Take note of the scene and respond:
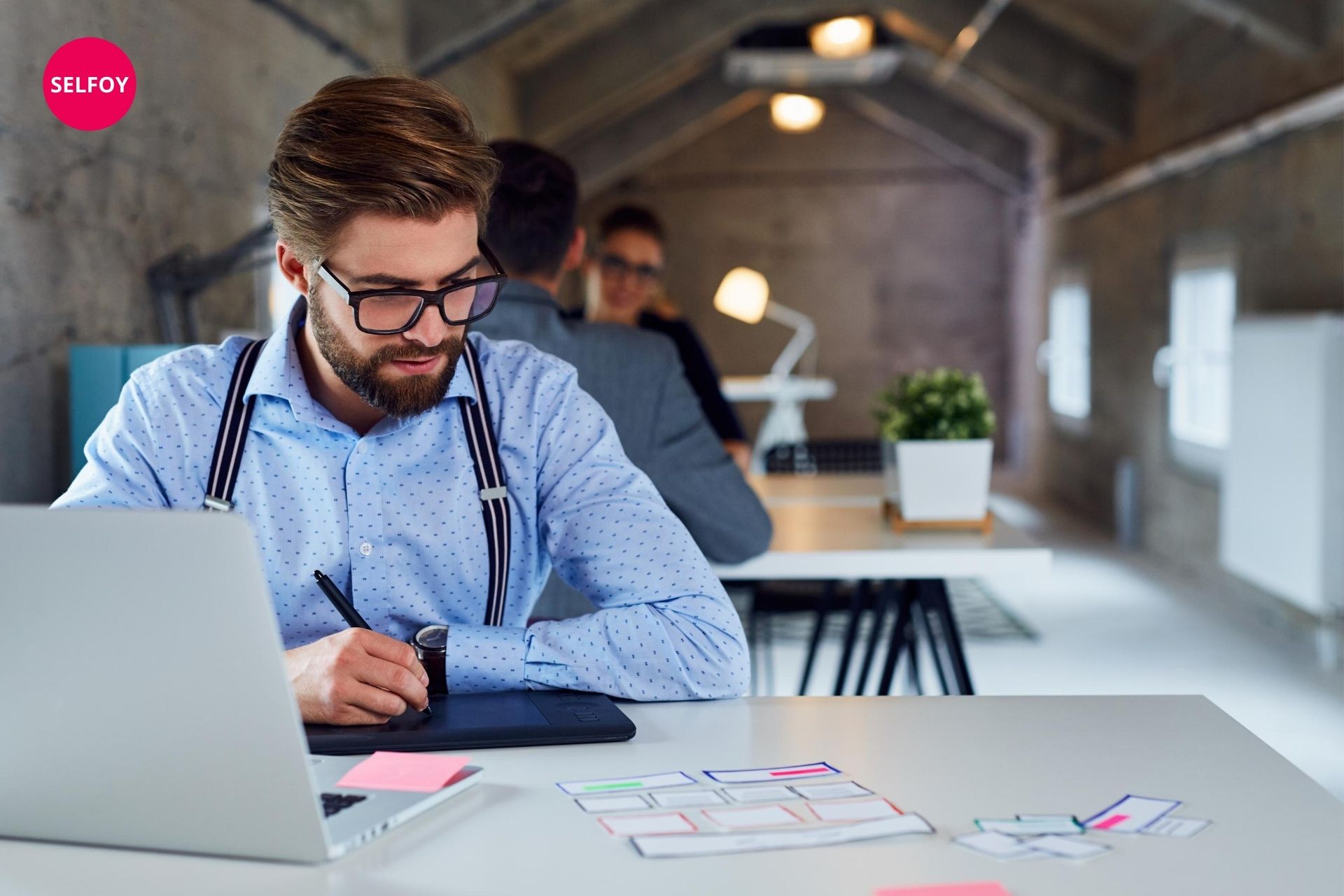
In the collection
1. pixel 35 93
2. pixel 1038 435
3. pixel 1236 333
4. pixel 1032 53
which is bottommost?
pixel 1038 435

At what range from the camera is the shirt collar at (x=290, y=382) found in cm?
152

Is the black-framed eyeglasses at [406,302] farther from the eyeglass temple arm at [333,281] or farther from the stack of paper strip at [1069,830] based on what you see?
the stack of paper strip at [1069,830]

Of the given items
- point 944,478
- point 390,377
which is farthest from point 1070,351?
point 390,377

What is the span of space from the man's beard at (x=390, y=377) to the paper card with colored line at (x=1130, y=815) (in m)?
0.85

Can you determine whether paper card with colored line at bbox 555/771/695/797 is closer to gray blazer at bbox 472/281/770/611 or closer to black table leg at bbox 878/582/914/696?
gray blazer at bbox 472/281/770/611

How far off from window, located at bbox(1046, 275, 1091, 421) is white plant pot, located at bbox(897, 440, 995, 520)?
22.0ft

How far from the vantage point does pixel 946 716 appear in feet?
4.32

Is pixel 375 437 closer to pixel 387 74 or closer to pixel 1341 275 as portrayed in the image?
pixel 387 74

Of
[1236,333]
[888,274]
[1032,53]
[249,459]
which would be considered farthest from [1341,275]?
[888,274]

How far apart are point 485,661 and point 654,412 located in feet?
3.45

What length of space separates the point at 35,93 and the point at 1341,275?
4306mm

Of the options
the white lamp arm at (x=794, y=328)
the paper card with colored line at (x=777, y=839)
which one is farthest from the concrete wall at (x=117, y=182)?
the white lamp arm at (x=794, y=328)

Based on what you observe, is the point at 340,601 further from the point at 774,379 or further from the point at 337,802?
the point at 774,379

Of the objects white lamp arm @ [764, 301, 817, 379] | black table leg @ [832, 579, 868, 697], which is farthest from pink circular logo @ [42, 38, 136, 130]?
white lamp arm @ [764, 301, 817, 379]
